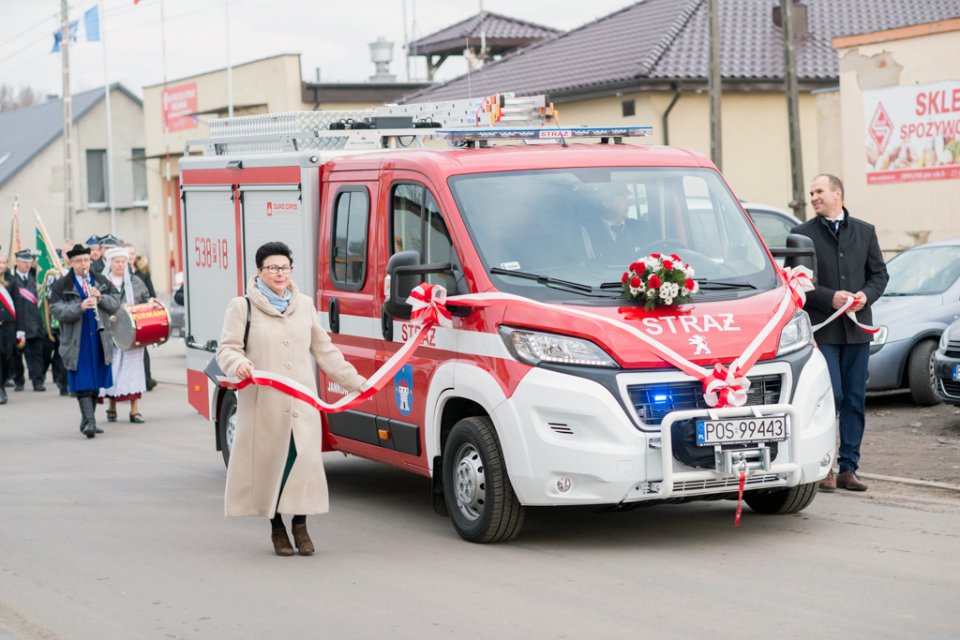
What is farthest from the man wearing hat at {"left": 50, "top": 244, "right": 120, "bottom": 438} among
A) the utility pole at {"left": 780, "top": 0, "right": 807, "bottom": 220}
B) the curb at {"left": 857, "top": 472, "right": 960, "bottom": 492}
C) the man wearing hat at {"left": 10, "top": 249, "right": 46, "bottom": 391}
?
the utility pole at {"left": 780, "top": 0, "right": 807, "bottom": 220}

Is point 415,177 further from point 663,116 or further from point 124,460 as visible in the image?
point 663,116

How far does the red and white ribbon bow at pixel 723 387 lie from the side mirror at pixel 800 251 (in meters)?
1.44

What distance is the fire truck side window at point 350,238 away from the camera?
973 cm

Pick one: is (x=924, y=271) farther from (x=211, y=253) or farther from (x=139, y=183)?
(x=139, y=183)

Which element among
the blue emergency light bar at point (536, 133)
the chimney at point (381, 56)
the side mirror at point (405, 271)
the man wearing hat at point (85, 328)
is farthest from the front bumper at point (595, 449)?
the chimney at point (381, 56)

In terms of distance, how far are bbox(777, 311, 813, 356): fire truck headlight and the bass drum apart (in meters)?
8.71

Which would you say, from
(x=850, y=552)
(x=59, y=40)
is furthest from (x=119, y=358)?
(x=59, y=40)

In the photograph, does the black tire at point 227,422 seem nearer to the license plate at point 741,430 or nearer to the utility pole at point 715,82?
the license plate at point 741,430

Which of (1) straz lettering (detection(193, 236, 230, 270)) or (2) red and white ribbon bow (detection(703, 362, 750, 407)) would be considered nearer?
(2) red and white ribbon bow (detection(703, 362, 750, 407))

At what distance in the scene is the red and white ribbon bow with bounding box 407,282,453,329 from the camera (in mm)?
8641

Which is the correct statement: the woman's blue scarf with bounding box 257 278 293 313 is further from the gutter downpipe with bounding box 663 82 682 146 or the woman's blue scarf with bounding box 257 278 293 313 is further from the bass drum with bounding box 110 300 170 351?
the gutter downpipe with bounding box 663 82 682 146

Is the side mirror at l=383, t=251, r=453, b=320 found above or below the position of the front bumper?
above

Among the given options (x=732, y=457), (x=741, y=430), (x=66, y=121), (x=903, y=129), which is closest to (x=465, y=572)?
(x=732, y=457)

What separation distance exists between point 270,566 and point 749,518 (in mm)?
2991
